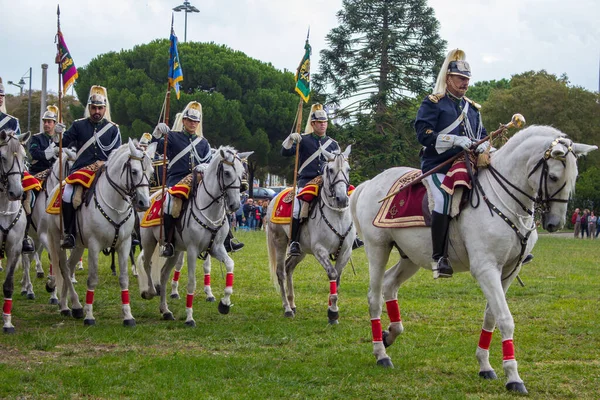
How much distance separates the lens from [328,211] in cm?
1340

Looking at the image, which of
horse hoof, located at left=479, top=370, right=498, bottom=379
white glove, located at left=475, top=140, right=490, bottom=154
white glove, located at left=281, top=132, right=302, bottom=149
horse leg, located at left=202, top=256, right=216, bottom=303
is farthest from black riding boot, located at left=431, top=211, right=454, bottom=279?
horse leg, located at left=202, top=256, right=216, bottom=303

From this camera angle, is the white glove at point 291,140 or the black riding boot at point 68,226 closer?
the black riding boot at point 68,226

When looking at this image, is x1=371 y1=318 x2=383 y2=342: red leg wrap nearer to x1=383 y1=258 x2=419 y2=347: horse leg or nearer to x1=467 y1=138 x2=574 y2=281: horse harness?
x1=383 y1=258 x2=419 y2=347: horse leg

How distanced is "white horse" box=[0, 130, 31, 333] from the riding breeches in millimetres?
5900

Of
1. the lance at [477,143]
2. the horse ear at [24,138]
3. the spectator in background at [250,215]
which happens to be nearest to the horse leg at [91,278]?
the horse ear at [24,138]

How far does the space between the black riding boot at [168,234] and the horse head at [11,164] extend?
2.70m

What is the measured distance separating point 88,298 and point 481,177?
22.7 feet

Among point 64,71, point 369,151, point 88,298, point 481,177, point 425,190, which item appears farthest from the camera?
point 369,151

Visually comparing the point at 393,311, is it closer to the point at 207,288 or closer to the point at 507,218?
the point at 507,218

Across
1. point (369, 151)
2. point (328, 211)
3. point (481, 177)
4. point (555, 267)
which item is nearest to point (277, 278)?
point (328, 211)

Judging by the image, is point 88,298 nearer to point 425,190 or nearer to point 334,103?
point 425,190

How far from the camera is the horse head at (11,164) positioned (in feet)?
36.9

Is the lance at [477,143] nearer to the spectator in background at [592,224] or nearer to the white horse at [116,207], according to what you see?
the white horse at [116,207]

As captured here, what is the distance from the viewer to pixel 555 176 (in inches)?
316
